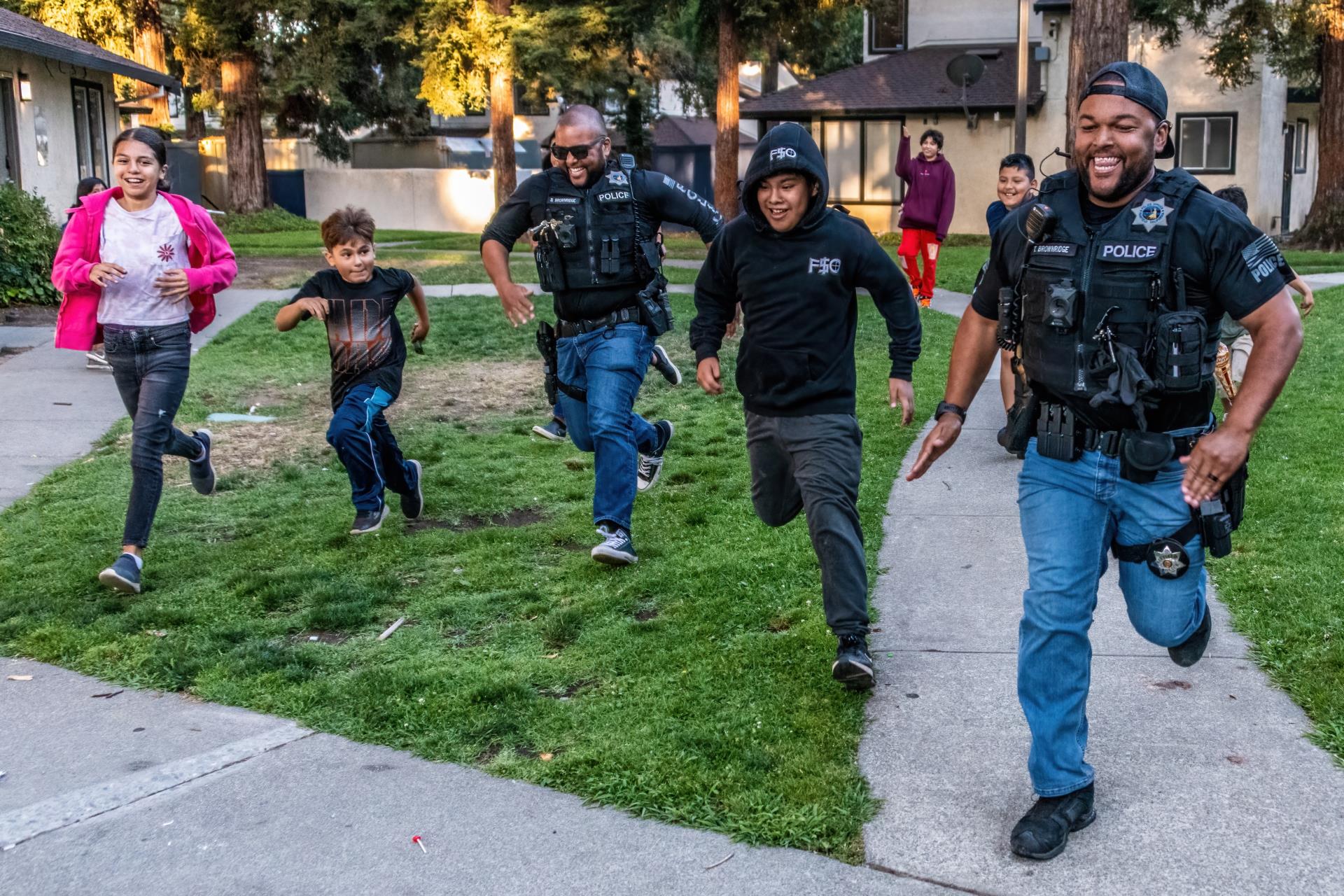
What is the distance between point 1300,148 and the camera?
34094 mm

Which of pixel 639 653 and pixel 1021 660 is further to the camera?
pixel 639 653

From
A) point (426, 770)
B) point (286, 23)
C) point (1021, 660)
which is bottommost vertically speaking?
point (426, 770)

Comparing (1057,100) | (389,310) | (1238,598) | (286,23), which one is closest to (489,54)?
(286,23)

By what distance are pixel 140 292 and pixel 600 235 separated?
6.49ft

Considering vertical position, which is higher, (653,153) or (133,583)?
(653,153)

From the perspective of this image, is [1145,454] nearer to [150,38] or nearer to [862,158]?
[862,158]

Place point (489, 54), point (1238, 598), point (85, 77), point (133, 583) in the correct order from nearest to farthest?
point (1238, 598) < point (133, 583) < point (85, 77) < point (489, 54)

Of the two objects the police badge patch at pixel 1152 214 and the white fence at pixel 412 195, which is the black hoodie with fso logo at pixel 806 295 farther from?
the white fence at pixel 412 195

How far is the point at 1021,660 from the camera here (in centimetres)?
371

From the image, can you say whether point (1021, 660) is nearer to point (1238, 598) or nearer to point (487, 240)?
point (1238, 598)

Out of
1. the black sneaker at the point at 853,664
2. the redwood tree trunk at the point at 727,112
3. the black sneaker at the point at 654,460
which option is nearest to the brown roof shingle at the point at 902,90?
the redwood tree trunk at the point at 727,112

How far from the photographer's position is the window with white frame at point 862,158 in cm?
3197

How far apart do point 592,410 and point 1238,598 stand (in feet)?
8.93

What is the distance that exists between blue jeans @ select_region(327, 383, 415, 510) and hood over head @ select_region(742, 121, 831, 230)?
2.59m
